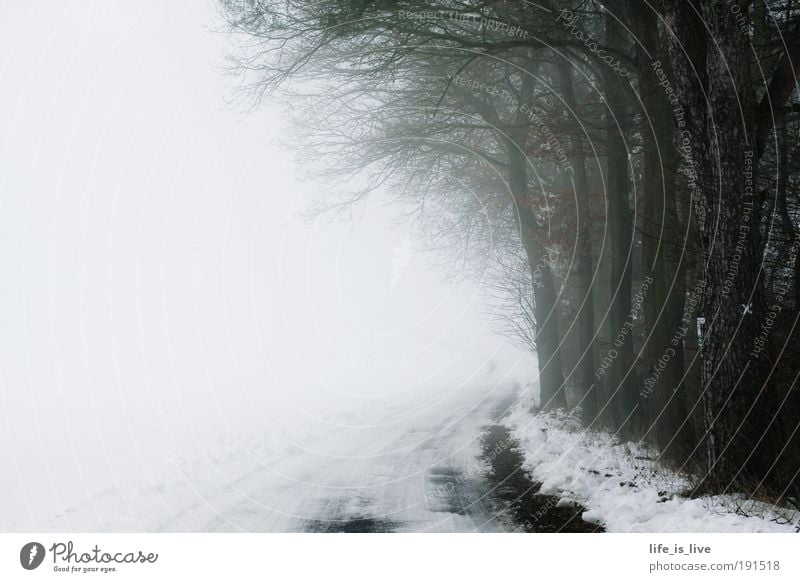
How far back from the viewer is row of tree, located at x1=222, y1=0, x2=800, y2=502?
7.06 meters

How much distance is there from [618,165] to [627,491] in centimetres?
662

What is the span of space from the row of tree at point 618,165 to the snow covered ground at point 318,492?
110 inches

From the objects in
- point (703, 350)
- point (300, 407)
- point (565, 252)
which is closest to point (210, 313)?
point (300, 407)

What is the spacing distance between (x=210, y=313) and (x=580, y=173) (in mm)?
45753

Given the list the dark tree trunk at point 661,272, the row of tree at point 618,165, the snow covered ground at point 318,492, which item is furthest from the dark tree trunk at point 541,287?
the dark tree trunk at point 661,272

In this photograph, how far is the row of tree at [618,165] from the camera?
23.2ft

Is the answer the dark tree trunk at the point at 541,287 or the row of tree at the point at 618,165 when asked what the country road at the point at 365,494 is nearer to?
the row of tree at the point at 618,165

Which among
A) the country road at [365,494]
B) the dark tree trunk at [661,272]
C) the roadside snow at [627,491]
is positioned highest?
the dark tree trunk at [661,272]
